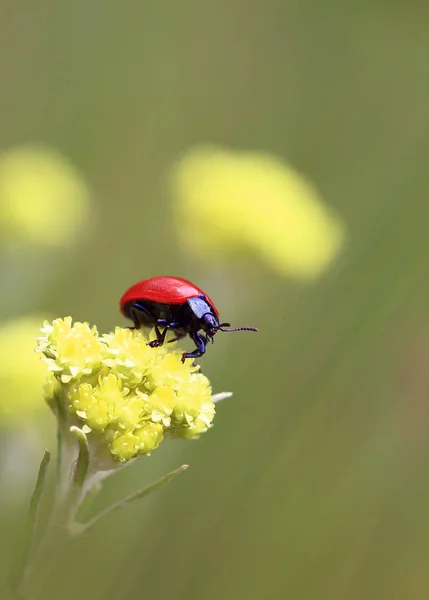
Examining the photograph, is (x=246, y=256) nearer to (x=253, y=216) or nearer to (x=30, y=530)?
(x=253, y=216)

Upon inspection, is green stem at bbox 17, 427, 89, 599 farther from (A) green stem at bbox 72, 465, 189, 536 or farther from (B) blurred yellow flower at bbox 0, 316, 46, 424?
(B) blurred yellow flower at bbox 0, 316, 46, 424

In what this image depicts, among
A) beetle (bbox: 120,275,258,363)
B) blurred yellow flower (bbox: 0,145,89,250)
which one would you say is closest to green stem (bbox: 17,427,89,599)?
beetle (bbox: 120,275,258,363)

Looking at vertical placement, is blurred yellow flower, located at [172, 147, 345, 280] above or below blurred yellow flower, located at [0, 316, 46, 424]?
above

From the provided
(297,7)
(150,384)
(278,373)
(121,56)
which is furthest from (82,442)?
(297,7)

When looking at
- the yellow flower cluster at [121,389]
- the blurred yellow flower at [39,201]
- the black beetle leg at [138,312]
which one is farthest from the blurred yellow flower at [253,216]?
the yellow flower cluster at [121,389]

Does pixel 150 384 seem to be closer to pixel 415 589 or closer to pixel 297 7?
pixel 415 589

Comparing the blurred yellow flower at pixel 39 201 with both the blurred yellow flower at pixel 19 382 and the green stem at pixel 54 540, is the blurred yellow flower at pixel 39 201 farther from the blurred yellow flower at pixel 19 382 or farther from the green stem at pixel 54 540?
the green stem at pixel 54 540
